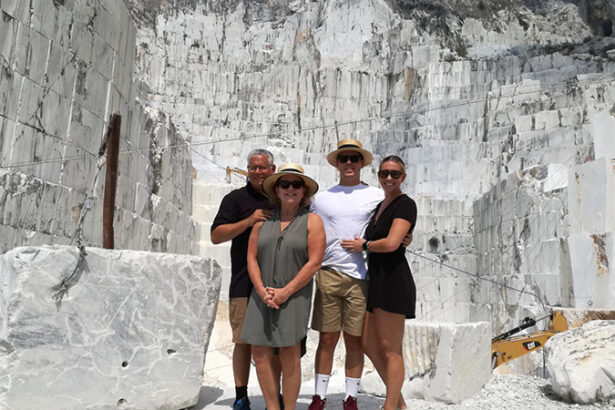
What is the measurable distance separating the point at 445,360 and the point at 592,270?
15.6 ft

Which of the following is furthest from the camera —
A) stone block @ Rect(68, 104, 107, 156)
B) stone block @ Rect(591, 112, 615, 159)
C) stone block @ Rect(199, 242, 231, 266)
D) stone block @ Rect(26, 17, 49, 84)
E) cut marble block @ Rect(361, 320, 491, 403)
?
stone block @ Rect(199, 242, 231, 266)

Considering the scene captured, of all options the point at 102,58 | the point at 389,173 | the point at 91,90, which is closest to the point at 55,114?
the point at 91,90

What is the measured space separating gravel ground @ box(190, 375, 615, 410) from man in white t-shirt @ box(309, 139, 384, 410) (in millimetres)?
676

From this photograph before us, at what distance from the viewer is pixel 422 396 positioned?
4289 mm

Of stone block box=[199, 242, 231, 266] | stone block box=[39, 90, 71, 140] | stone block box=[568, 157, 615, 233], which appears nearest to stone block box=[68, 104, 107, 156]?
stone block box=[39, 90, 71, 140]

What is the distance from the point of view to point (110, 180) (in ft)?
22.1

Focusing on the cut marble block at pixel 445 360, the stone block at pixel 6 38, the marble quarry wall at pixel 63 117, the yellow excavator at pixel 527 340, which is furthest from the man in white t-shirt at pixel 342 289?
the yellow excavator at pixel 527 340

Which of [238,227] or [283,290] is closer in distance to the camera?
[283,290]

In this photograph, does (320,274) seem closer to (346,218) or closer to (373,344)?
(346,218)

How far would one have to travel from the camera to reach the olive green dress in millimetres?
2994

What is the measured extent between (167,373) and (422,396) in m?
2.03

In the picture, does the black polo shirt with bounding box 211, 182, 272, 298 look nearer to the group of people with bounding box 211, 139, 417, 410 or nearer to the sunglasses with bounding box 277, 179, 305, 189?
the group of people with bounding box 211, 139, 417, 410

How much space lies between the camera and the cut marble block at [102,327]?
3.02 meters

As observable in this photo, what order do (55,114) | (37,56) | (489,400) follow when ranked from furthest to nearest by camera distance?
(55,114), (37,56), (489,400)
